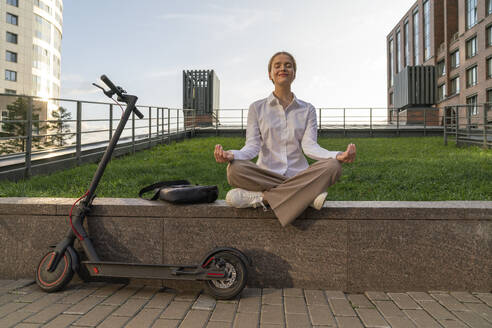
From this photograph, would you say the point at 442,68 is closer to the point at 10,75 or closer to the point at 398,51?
the point at 398,51

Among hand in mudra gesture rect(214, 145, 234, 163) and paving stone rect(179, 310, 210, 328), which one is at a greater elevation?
hand in mudra gesture rect(214, 145, 234, 163)

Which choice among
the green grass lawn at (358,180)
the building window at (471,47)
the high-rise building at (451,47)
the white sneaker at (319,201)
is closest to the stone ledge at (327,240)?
the white sneaker at (319,201)

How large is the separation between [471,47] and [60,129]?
4155 centimetres

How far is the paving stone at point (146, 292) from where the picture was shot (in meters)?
3.43

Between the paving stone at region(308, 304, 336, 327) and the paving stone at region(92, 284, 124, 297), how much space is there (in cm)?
172

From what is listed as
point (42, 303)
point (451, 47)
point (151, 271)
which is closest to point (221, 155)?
point (151, 271)

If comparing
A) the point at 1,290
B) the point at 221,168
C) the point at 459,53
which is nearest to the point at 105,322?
the point at 1,290

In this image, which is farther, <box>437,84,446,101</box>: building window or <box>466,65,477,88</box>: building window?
<box>437,84,446,101</box>: building window

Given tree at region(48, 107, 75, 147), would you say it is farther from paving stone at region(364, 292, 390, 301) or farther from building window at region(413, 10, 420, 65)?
building window at region(413, 10, 420, 65)

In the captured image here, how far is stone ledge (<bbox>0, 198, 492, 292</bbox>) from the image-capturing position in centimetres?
346

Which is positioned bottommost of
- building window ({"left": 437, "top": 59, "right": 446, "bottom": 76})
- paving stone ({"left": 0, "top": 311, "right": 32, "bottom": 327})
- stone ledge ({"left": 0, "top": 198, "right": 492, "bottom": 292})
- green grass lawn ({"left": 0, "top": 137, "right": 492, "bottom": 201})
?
paving stone ({"left": 0, "top": 311, "right": 32, "bottom": 327})

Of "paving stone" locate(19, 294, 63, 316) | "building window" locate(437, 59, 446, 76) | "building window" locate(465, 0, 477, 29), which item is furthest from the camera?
"building window" locate(437, 59, 446, 76)

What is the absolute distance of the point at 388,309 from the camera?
3.15 meters

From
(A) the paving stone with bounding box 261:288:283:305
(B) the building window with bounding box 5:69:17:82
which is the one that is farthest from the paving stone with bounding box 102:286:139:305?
(B) the building window with bounding box 5:69:17:82
